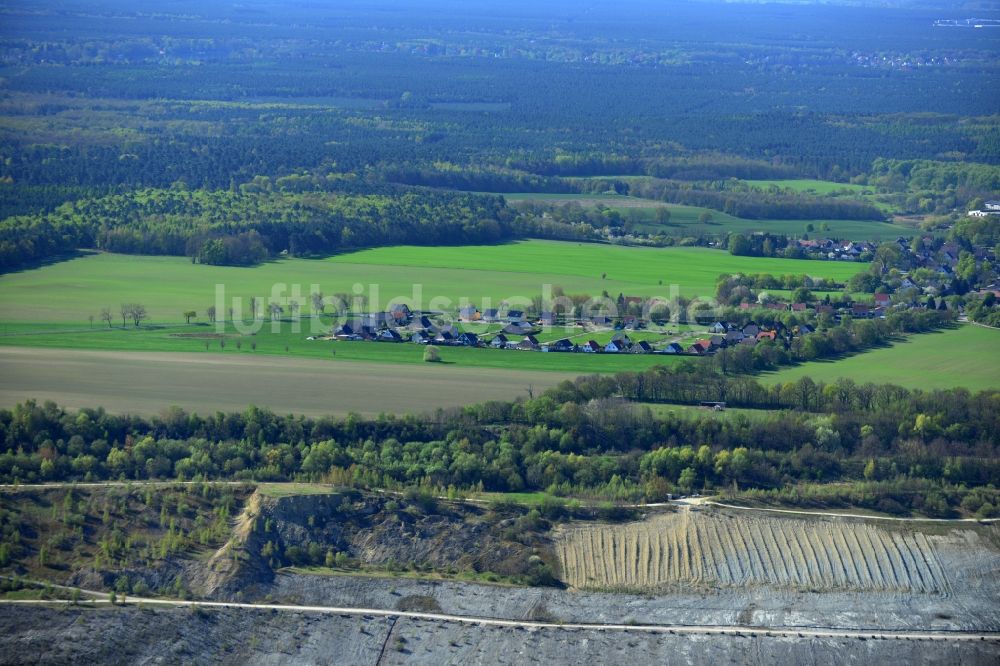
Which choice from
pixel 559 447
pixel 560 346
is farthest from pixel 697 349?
pixel 559 447

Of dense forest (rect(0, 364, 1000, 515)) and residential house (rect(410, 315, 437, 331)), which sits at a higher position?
residential house (rect(410, 315, 437, 331))

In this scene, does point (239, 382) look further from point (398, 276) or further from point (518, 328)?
point (398, 276)

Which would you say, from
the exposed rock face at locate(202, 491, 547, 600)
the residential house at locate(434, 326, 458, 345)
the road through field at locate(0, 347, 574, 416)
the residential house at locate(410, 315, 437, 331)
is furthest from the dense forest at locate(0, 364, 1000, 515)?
the residential house at locate(410, 315, 437, 331)

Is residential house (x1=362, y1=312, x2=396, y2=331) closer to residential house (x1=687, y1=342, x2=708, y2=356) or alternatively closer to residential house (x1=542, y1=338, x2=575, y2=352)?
residential house (x1=542, y1=338, x2=575, y2=352)

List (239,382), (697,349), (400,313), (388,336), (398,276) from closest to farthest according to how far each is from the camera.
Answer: (239,382), (697,349), (388,336), (400,313), (398,276)

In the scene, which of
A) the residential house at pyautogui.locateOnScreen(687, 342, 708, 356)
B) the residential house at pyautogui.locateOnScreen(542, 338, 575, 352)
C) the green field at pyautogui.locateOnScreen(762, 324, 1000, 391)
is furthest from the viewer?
the residential house at pyautogui.locateOnScreen(542, 338, 575, 352)

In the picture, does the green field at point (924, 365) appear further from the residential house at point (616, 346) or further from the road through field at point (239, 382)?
the road through field at point (239, 382)

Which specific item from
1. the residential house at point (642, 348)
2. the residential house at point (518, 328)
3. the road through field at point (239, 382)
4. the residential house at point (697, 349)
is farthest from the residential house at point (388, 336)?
the residential house at point (697, 349)
